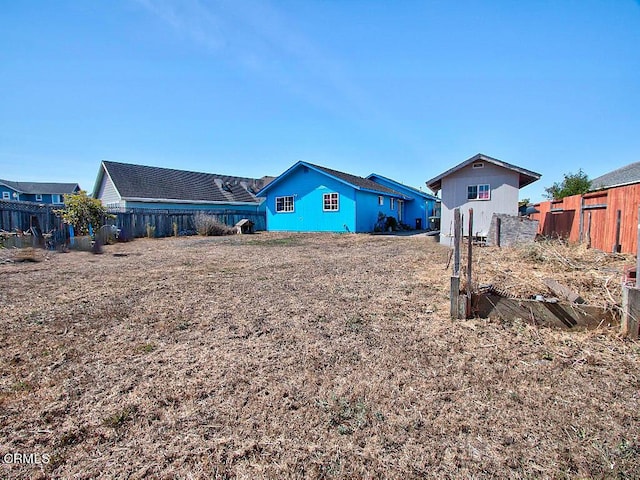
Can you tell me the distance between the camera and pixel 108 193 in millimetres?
20953

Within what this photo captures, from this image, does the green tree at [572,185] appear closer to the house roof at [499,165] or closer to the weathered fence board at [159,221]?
the house roof at [499,165]

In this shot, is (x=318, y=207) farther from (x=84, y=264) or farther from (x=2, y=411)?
(x=2, y=411)

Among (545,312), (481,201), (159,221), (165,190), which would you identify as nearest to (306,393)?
(545,312)

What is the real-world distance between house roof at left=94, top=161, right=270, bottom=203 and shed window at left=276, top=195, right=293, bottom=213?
625 cm

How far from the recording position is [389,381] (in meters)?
2.49

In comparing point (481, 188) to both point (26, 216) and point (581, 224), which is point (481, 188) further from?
point (26, 216)

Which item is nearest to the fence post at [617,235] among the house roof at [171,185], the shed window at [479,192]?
the shed window at [479,192]

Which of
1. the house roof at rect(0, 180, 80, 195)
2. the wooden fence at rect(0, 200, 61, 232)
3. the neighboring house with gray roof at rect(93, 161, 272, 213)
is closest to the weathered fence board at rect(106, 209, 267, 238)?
the wooden fence at rect(0, 200, 61, 232)

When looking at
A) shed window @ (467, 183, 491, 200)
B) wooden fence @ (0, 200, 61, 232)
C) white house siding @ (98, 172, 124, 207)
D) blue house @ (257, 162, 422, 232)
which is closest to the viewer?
wooden fence @ (0, 200, 61, 232)

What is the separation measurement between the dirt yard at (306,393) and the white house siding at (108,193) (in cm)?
1767

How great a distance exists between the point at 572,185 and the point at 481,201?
1572 cm

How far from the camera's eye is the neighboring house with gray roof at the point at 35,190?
41062mm

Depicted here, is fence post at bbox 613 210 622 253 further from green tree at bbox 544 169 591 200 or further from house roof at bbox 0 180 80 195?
house roof at bbox 0 180 80 195

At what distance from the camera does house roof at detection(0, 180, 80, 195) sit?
42.2 metres
